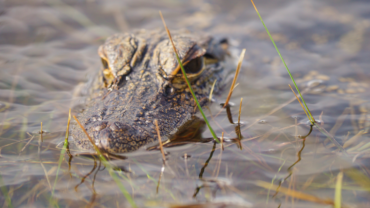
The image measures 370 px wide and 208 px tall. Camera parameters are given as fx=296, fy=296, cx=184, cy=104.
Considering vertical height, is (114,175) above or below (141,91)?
below

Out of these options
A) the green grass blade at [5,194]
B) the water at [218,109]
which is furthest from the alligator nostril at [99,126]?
the green grass blade at [5,194]

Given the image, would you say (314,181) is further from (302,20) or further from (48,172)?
(302,20)

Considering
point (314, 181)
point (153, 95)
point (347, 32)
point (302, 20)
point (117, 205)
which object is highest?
point (302, 20)

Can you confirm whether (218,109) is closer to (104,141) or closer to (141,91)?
(141,91)

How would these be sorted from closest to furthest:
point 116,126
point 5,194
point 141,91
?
point 5,194 → point 116,126 → point 141,91

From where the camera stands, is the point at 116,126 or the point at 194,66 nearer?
the point at 116,126

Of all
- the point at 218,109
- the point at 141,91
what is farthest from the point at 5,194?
the point at 218,109

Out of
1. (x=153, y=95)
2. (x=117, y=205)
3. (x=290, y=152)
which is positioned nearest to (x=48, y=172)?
(x=117, y=205)
